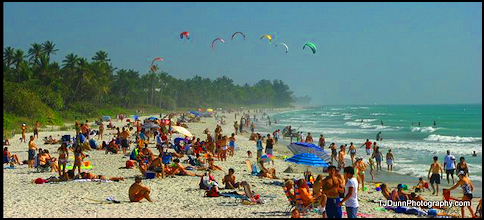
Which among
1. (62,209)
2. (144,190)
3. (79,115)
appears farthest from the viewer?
(79,115)

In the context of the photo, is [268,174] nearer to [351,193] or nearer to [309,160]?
[309,160]

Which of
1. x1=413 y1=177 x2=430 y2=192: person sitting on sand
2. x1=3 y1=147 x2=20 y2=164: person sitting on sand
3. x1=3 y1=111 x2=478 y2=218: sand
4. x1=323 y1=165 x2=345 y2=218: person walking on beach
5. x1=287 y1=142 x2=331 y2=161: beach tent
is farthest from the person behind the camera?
x1=3 y1=147 x2=20 y2=164: person sitting on sand

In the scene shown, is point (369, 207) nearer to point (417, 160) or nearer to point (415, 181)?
point (415, 181)

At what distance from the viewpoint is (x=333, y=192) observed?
321 inches

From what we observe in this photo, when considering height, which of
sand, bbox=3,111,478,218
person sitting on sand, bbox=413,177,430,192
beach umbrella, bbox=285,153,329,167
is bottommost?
person sitting on sand, bbox=413,177,430,192

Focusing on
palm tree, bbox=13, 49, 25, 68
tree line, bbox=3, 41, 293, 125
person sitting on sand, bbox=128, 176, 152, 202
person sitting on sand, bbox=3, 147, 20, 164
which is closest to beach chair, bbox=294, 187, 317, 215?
person sitting on sand, bbox=128, 176, 152, 202

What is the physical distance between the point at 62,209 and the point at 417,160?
17.8 m

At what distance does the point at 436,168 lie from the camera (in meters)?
13.7

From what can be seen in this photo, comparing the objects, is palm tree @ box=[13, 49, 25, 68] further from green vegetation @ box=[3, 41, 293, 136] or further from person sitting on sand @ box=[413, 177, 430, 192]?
person sitting on sand @ box=[413, 177, 430, 192]

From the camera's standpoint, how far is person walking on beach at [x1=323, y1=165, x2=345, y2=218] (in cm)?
818

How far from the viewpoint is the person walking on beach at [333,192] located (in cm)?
818

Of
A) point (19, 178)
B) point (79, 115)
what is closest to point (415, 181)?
point (19, 178)

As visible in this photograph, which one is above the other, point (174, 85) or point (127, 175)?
point (174, 85)

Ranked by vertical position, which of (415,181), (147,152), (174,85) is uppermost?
(174,85)
